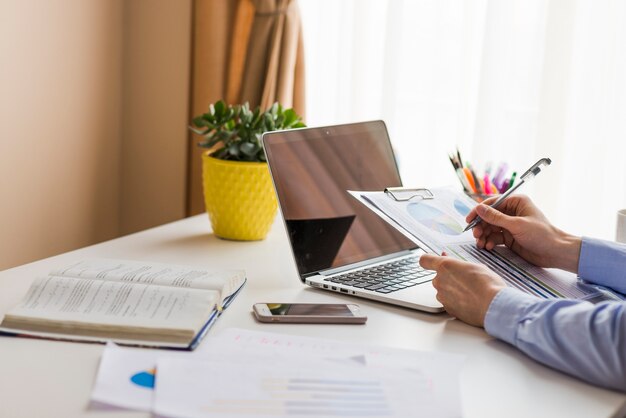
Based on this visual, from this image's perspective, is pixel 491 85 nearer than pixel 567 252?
No

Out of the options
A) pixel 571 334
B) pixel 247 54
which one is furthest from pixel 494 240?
pixel 247 54

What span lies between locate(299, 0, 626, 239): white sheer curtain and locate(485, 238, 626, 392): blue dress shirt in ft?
3.25

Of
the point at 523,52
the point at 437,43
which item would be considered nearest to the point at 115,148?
the point at 437,43

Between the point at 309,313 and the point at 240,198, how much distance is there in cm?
49

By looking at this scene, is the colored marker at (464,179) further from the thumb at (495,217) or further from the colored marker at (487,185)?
the thumb at (495,217)

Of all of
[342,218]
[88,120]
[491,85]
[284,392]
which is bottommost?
[284,392]

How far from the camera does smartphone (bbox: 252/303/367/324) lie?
1.09m

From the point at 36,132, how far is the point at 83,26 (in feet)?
1.10

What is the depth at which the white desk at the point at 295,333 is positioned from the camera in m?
0.85

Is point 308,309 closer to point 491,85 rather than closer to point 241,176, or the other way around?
point 241,176

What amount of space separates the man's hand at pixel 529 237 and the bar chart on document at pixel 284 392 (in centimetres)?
46

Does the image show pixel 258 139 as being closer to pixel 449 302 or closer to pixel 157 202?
pixel 449 302

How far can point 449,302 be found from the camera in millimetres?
1123

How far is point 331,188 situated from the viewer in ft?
4.58
